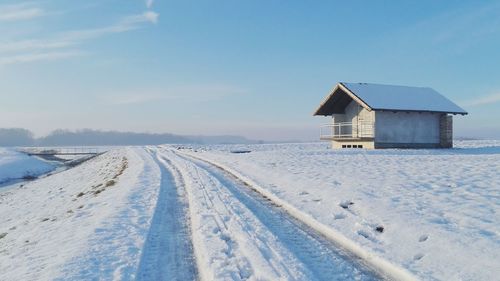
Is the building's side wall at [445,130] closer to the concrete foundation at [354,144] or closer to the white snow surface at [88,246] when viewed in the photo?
the concrete foundation at [354,144]

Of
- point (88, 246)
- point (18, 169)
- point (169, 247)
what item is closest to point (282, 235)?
point (169, 247)

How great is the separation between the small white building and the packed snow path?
23.8 metres

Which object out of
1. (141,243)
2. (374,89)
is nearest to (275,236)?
A: (141,243)

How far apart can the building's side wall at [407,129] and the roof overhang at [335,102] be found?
164 inches

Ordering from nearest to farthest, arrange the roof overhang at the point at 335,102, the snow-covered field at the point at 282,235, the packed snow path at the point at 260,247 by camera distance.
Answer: the packed snow path at the point at 260,247, the snow-covered field at the point at 282,235, the roof overhang at the point at 335,102

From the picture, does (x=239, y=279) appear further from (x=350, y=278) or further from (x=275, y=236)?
(x=275, y=236)

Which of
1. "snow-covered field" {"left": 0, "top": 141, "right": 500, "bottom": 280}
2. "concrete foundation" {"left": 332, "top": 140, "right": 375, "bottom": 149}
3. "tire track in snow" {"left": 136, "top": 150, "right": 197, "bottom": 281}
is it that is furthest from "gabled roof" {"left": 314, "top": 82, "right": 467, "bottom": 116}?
"tire track in snow" {"left": 136, "top": 150, "right": 197, "bottom": 281}

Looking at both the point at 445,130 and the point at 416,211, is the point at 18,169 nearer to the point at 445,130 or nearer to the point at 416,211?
the point at 445,130

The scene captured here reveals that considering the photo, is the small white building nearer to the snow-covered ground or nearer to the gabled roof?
the gabled roof

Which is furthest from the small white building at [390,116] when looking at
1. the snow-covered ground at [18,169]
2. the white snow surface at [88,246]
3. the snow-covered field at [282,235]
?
the snow-covered ground at [18,169]

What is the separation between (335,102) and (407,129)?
723cm

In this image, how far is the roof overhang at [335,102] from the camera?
36.1m

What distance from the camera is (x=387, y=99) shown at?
112 feet

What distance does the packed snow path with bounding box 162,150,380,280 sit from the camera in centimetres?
583
